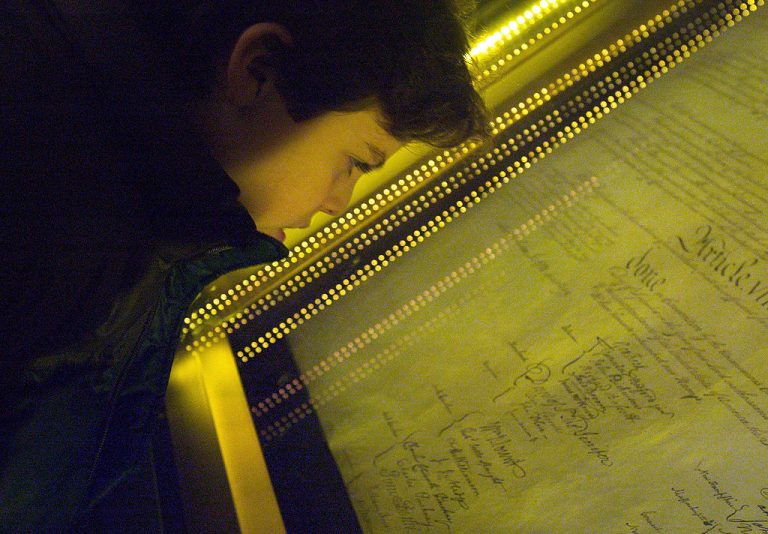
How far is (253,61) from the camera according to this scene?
0.53m

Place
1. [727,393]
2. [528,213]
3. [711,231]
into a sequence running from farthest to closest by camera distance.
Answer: [528,213] < [711,231] < [727,393]

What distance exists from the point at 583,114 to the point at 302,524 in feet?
1.82

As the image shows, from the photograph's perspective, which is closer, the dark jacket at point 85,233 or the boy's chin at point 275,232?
the dark jacket at point 85,233

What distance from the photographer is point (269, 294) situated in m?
0.75

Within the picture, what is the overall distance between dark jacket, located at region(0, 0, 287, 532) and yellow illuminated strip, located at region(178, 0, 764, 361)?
172mm

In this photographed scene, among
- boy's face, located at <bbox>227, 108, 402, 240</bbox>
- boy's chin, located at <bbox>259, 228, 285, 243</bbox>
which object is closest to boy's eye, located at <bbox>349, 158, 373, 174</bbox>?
boy's face, located at <bbox>227, 108, 402, 240</bbox>

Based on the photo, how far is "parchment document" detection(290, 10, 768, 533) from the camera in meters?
0.48

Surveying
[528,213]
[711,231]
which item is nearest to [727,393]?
[711,231]

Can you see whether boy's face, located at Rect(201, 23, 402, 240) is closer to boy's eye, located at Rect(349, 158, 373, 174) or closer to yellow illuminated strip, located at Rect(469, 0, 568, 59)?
boy's eye, located at Rect(349, 158, 373, 174)

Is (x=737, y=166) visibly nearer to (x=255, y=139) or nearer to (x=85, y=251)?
(x=255, y=139)

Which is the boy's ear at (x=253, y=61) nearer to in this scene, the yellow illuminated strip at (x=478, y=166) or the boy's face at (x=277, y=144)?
the boy's face at (x=277, y=144)

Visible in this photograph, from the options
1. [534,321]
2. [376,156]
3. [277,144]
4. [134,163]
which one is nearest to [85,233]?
[134,163]

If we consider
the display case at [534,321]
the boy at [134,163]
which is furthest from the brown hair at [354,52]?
the display case at [534,321]

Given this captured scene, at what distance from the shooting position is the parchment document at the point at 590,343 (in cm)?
48
